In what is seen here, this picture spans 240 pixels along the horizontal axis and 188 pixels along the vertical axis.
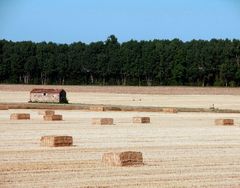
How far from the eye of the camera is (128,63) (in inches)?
5881

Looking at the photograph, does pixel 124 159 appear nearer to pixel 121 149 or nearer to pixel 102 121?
pixel 121 149

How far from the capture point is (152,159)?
19562 mm

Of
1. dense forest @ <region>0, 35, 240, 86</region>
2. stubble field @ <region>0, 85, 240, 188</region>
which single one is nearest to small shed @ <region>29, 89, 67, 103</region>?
stubble field @ <region>0, 85, 240, 188</region>

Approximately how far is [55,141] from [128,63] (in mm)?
127126

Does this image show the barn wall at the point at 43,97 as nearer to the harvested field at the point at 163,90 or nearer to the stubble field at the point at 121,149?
the harvested field at the point at 163,90

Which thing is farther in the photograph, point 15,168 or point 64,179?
point 15,168

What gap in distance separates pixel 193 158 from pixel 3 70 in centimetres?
12847

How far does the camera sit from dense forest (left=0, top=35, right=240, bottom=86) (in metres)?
140

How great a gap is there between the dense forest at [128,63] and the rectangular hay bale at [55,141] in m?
110

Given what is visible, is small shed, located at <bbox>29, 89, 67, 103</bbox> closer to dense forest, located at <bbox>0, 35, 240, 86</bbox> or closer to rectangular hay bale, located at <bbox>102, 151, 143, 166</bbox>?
rectangular hay bale, located at <bbox>102, 151, 143, 166</bbox>

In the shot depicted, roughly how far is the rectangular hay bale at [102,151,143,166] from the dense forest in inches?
4498

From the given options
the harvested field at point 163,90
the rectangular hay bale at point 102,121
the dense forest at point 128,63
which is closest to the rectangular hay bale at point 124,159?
the rectangular hay bale at point 102,121

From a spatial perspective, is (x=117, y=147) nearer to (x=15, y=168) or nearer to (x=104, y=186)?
(x=15, y=168)

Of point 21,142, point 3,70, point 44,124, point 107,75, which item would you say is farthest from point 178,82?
point 21,142
